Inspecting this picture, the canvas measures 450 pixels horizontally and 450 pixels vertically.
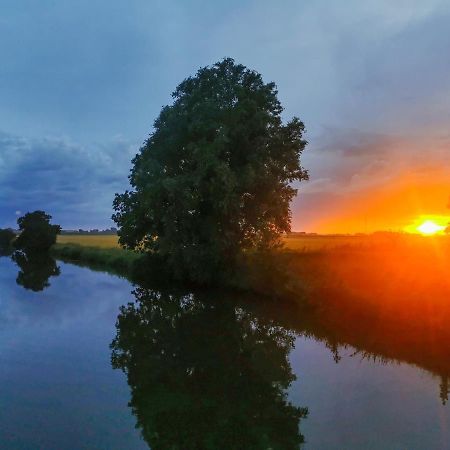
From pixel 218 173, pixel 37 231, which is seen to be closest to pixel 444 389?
pixel 218 173

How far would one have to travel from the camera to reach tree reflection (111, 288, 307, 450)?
968 cm

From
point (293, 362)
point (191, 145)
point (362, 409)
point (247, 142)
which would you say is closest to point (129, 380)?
point (293, 362)

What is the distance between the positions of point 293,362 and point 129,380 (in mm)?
5828

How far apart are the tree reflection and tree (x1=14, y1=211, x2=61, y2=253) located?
75.7 m

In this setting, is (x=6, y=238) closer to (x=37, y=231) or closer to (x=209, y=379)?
(x=37, y=231)

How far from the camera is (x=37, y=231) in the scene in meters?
92.9

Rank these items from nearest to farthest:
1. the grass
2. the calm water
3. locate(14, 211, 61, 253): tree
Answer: the calm water → the grass → locate(14, 211, 61, 253): tree

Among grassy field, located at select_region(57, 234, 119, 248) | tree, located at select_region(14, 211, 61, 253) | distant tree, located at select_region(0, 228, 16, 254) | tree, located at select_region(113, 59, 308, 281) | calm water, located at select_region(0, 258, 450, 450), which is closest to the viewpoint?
calm water, located at select_region(0, 258, 450, 450)

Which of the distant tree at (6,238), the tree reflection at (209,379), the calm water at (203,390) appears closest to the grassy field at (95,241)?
the distant tree at (6,238)

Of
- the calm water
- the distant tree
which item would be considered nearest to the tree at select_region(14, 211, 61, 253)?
the distant tree

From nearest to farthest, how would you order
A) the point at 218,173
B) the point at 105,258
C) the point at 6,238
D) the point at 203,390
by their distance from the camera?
the point at 203,390
the point at 218,173
the point at 105,258
the point at 6,238

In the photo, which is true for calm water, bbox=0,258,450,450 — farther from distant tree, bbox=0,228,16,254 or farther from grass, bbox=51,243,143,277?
distant tree, bbox=0,228,16,254

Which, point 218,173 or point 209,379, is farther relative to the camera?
point 218,173

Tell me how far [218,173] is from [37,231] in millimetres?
74918
